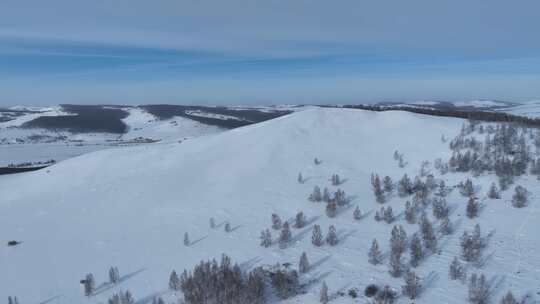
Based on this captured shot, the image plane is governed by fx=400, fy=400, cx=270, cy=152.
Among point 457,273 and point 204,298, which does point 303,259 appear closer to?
point 204,298

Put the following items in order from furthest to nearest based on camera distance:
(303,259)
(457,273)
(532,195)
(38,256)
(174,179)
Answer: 1. (174,179)
2. (532,195)
3. (38,256)
4. (303,259)
5. (457,273)

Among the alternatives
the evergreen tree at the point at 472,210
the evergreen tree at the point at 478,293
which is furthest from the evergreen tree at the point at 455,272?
the evergreen tree at the point at 472,210

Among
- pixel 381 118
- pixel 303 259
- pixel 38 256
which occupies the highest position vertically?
pixel 381 118

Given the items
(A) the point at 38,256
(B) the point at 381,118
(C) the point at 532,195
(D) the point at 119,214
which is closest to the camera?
(A) the point at 38,256

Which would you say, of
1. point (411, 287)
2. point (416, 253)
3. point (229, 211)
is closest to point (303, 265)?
point (411, 287)

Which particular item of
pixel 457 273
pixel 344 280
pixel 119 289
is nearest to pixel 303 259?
pixel 344 280

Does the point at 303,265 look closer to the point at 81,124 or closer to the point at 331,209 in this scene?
the point at 331,209
